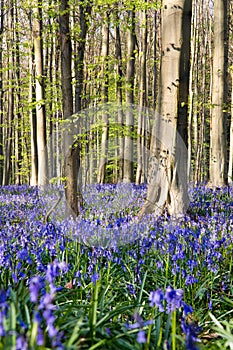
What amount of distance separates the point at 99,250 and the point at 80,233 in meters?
0.77

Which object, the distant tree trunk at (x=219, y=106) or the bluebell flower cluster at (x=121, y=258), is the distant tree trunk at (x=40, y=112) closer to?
the distant tree trunk at (x=219, y=106)

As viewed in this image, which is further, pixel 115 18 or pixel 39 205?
pixel 115 18

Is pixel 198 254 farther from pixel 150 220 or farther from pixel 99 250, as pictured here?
pixel 150 220

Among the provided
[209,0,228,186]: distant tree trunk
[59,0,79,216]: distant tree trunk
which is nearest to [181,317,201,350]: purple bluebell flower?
[59,0,79,216]: distant tree trunk

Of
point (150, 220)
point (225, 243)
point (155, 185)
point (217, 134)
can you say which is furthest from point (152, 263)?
point (217, 134)

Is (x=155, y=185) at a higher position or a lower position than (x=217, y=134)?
lower

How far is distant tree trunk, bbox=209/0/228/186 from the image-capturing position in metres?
9.70

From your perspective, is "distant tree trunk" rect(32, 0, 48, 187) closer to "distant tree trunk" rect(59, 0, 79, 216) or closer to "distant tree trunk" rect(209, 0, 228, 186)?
"distant tree trunk" rect(209, 0, 228, 186)

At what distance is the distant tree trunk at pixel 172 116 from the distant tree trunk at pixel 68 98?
1160mm

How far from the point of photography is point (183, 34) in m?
6.07

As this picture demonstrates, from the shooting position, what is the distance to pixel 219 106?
32.0ft

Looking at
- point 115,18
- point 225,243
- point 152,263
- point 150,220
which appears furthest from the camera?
point 115,18

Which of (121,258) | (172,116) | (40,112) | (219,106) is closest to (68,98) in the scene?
(172,116)

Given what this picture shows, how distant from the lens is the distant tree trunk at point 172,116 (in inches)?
237
